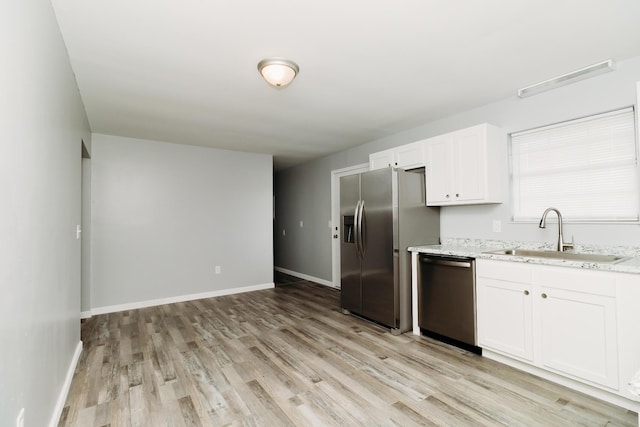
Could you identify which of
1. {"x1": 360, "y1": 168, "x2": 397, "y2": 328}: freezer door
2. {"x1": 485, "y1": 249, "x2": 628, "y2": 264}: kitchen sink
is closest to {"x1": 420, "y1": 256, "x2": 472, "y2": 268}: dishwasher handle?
{"x1": 485, "y1": 249, "x2": 628, "y2": 264}: kitchen sink

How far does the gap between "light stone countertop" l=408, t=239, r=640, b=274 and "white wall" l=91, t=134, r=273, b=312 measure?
120 inches

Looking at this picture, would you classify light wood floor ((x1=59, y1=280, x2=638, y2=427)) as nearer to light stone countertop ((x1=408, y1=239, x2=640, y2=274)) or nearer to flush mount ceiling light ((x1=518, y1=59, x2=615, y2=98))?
light stone countertop ((x1=408, y1=239, x2=640, y2=274))

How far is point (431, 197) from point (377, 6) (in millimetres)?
2204

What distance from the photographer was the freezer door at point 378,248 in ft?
11.2

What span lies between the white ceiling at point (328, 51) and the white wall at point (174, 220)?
1.08 meters

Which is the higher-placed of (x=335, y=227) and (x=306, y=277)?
(x=335, y=227)

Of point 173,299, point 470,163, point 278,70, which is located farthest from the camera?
point 173,299

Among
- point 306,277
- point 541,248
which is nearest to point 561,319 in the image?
point 541,248

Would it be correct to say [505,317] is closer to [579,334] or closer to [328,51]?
[579,334]

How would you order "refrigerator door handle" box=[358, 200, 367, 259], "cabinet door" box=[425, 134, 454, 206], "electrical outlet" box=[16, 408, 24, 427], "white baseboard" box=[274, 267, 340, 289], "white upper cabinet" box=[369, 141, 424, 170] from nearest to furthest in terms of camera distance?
"electrical outlet" box=[16, 408, 24, 427] → "cabinet door" box=[425, 134, 454, 206] → "white upper cabinet" box=[369, 141, 424, 170] → "refrigerator door handle" box=[358, 200, 367, 259] → "white baseboard" box=[274, 267, 340, 289]

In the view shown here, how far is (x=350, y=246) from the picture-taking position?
396 cm

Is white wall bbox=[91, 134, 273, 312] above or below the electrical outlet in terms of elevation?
above

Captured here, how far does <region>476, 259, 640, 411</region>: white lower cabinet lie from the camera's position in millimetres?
1987

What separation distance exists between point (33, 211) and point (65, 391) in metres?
1.47
